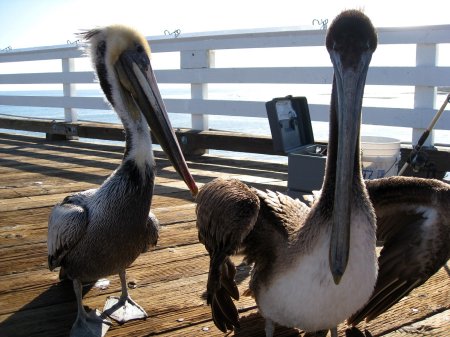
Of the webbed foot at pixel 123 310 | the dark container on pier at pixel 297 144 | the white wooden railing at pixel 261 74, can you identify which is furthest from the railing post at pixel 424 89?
the webbed foot at pixel 123 310

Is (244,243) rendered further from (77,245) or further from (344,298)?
(77,245)

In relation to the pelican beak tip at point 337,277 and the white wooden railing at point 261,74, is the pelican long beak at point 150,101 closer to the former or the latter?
the pelican beak tip at point 337,277

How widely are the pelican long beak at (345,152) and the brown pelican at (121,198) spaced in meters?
0.97

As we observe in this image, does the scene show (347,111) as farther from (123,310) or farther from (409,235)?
(123,310)

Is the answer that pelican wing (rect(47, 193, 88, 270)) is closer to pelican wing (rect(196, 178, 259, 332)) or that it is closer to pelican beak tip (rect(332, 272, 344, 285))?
pelican wing (rect(196, 178, 259, 332))

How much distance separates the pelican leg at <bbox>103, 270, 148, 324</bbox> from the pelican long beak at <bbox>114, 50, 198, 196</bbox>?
0.59m

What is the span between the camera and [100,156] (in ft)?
21.7

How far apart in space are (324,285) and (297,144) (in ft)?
8.60

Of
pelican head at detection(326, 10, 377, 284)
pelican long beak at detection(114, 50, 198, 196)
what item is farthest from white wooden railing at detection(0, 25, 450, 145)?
pelican head at detection(326, 10, 377, 284)

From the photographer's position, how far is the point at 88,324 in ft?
7.54

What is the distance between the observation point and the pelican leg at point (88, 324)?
2254 millimetres

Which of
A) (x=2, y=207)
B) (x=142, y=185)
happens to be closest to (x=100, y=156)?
(x=2, y=207)

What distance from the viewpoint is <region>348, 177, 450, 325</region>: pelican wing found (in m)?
2.36

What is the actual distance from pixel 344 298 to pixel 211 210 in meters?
0.61
